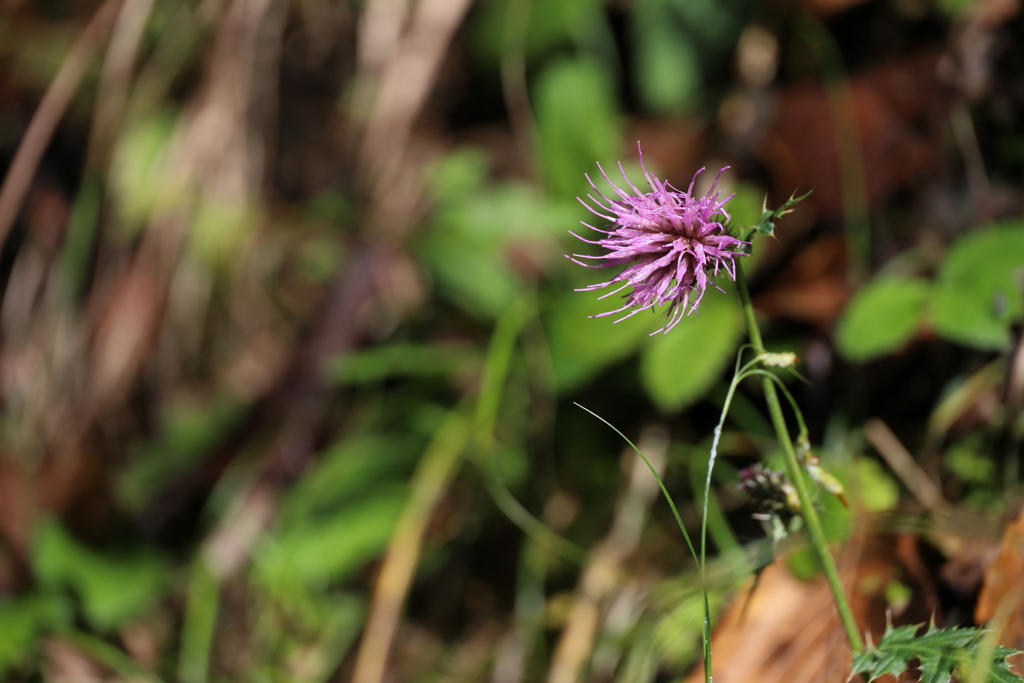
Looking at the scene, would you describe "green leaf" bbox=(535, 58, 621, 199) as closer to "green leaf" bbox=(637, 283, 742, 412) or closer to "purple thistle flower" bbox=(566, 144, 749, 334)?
"green leaf" bbox=(637, 283, 742, 412)

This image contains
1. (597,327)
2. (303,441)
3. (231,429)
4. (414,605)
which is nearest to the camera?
(597,327)

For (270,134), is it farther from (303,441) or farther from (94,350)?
(303,441)

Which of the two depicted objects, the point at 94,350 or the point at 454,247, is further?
the point at 94,350

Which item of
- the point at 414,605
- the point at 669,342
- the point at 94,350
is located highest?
the point at 669,342

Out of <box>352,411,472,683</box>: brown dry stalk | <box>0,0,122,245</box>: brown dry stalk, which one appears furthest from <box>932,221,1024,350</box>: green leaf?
<box>0,0,122,245</box>: brown dry stalk

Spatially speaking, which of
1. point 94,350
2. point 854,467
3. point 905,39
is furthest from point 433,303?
point 905,39

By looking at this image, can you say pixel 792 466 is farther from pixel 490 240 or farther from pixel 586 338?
pixel 490 240

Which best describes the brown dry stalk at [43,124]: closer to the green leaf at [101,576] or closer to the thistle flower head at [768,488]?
the green leaf at [101,576]
